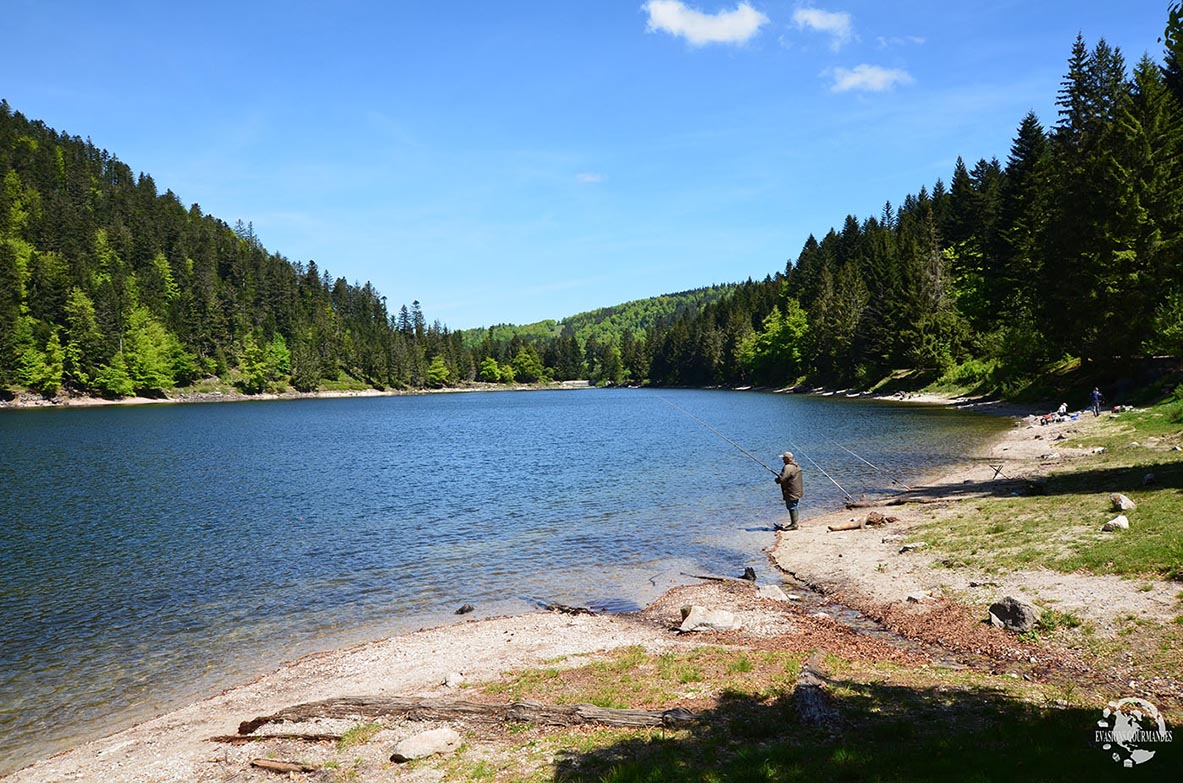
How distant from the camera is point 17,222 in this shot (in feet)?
570

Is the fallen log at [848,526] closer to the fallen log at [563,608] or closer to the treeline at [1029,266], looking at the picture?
the fallen log at [563,608]

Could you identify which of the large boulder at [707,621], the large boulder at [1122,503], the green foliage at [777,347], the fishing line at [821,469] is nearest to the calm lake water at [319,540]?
the fishing line at [821,469]

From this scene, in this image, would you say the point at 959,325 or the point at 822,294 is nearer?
the point at 959,325

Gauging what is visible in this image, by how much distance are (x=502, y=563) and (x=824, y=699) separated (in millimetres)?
14975

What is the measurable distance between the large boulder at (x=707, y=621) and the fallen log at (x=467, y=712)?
507cm

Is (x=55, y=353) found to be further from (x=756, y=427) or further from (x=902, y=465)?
(x=902, y=465)

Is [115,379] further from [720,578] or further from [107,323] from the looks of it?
[720,578]

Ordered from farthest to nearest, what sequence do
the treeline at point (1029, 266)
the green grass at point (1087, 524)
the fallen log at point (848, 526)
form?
the treeline at point (1029, 266), the fallen log at point (848, 526), the green grass at point (1087, 524)

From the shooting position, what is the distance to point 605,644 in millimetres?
13938

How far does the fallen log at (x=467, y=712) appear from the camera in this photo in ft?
30.7

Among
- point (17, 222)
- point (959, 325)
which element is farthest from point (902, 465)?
point (17, 222)

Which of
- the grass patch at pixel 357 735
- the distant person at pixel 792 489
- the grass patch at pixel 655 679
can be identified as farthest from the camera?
the distant person at pixel 792 489

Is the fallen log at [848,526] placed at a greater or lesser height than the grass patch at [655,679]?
lesser

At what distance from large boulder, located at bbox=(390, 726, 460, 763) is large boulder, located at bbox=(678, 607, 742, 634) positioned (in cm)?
641
